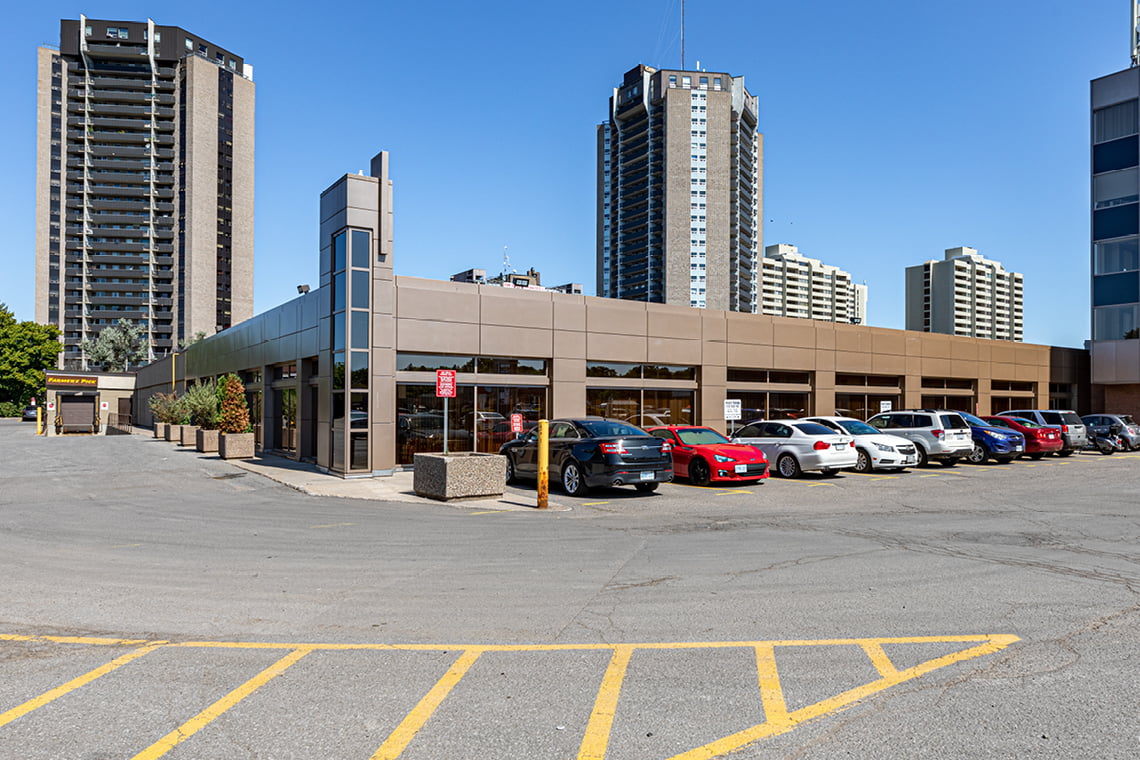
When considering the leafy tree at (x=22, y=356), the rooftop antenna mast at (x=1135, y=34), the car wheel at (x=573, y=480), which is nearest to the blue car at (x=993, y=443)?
the car wheel at (x=573, y=480)

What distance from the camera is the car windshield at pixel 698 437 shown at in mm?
18172

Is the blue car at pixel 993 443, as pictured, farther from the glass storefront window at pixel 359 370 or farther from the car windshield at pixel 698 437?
the glass storefront window at pixel 359 370

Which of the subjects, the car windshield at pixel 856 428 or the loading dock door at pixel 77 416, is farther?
the loading dock door at pixel 77 416

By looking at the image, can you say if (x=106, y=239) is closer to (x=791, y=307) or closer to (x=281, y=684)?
(x=281, y=684)

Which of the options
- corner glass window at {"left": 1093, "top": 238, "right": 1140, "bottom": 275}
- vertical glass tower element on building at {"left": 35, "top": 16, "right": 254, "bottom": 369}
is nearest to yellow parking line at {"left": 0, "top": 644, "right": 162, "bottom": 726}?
corner glass window at {"left": 1093, "top": 238, "right": 1140, "bottom": 275}

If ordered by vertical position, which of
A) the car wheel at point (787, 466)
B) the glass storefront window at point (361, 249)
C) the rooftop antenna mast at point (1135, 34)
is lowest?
the car wheel at point (787, 466)

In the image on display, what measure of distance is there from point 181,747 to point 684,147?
145m

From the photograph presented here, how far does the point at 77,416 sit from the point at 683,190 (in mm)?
113670

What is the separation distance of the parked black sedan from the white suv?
1031 centimetres

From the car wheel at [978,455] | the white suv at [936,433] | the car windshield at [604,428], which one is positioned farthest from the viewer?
the car wheel at [978,455]

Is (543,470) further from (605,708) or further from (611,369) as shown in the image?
(611,369)

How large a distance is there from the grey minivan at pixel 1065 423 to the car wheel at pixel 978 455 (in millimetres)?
4851

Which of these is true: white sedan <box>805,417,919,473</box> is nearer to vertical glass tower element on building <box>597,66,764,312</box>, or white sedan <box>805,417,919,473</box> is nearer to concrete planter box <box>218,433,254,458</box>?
concrete planter box <box>218,433,254,458</box>

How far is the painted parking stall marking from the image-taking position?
3.92 m
